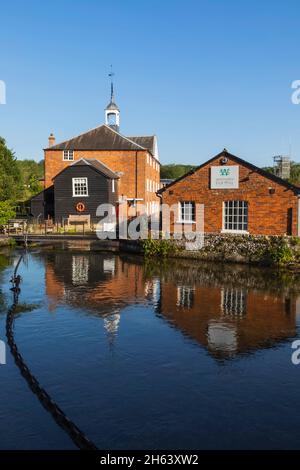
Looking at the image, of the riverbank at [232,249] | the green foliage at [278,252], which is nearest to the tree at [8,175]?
the riverbank at [232,249]

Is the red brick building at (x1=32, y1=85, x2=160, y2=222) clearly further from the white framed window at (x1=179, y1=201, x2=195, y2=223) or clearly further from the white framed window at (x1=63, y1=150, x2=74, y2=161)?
the white framed window at (x1=179, y1=201, x2=195, y2=223)

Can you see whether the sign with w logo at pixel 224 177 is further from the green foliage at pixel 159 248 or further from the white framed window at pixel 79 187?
the white framed window at pixel 79 187

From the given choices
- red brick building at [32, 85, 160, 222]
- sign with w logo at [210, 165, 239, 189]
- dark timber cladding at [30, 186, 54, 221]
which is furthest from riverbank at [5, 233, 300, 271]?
red brick building at [32, 85, 160, 222]

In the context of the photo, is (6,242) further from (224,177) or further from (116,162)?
(116,162)

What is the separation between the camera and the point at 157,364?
10.1 m

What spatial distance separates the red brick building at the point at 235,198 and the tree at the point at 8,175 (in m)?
41.6

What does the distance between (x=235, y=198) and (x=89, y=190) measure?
1873 centimetres

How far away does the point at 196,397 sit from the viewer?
8469 mm

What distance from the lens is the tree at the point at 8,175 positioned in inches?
2601

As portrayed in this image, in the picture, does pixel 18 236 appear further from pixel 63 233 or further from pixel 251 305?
pixel 251 305

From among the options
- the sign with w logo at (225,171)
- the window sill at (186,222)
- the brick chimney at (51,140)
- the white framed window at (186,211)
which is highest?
the brick chimney at (51,140)

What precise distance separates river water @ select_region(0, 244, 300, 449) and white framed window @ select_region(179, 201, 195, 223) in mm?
8823

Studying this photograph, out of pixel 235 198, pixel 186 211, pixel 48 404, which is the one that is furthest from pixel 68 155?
pixel 48 404

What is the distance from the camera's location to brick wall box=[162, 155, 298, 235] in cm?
2458
